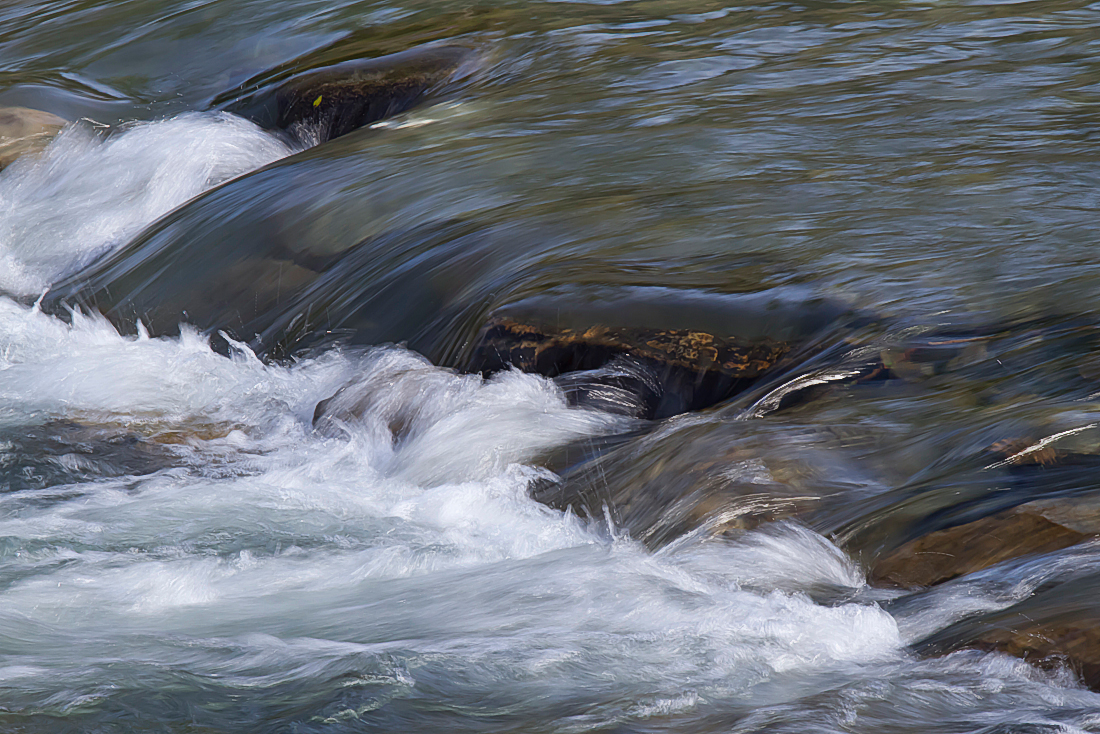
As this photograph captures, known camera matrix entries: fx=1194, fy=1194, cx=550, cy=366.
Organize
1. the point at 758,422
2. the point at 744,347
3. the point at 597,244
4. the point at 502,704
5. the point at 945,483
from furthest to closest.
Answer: the point at 597,244 < the point at 744,347 < the point at 758,422 < the point at 945,483 < the point at 502,704

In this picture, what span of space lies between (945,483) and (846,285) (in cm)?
127

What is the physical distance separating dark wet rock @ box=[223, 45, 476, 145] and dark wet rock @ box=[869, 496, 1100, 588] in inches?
209

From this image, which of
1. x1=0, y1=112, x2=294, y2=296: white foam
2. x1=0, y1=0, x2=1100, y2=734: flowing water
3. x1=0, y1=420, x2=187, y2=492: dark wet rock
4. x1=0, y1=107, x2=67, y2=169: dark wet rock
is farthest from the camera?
x1=0, y1=107, x2=67, y2=169: dark wet rock

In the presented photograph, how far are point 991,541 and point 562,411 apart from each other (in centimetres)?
168

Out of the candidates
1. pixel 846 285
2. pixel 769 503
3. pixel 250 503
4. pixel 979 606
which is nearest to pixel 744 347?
pixel 846 285

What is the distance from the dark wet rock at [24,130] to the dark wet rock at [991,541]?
6.79 meters

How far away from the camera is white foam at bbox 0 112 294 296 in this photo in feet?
22.7

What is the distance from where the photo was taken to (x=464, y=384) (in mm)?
4520

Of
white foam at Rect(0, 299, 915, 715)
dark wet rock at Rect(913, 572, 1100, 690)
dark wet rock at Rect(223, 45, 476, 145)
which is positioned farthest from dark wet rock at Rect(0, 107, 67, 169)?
dark wet rock at Rect(913, 572, 1100, 690)

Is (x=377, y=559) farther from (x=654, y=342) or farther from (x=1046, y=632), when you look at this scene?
(x=1046, y=632)

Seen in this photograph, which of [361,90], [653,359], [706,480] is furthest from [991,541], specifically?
[361,90]

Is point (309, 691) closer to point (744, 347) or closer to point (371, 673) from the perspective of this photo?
point (371, 673)

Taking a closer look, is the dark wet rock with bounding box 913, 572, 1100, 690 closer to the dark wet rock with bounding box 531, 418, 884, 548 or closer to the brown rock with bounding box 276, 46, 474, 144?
the dark wet rock with bounding box 531, 418, 884, 548

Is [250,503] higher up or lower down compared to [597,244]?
lower down
